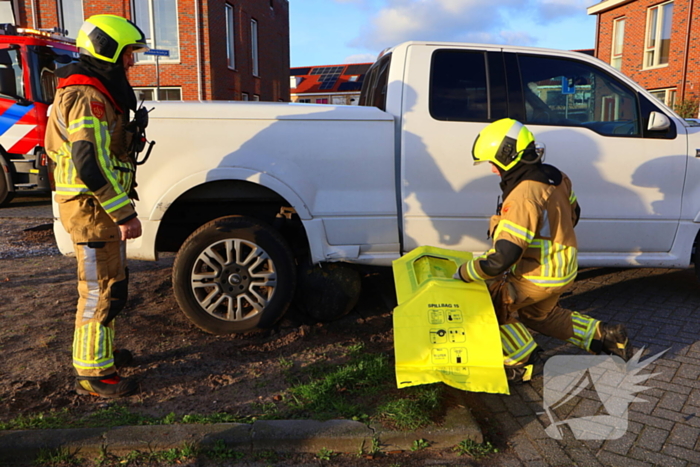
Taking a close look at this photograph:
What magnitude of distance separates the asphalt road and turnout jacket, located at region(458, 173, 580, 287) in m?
8.16

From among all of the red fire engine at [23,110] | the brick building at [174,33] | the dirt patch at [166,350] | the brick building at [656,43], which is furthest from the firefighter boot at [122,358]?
the brick building at [656,43]

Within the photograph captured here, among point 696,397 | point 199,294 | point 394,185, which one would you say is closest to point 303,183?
point 394,185

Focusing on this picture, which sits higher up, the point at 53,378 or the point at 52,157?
the point at 52,157

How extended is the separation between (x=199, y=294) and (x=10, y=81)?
7541mm

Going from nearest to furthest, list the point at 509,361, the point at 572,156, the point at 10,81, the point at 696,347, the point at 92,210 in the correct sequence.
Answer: the point at 92,210, the point at 509,361, the point at 696,347, the point at 572,156, the point at 10,81

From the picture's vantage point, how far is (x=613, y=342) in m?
3.50

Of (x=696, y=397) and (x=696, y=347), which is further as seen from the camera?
(x=696, y=347)

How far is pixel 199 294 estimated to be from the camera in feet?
13.4

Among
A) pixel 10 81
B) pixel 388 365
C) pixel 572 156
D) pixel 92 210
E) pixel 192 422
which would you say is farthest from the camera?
pixel 10 81

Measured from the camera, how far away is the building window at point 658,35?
74.9 feet

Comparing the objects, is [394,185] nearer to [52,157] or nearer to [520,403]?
[520,403]

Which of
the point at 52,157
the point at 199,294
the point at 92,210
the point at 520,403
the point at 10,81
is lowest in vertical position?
the point at 520,403

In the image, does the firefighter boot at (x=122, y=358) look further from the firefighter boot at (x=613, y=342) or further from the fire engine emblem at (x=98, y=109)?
the firefighter boot at (x=613, y=342)

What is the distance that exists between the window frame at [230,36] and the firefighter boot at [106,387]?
21.4 metres
